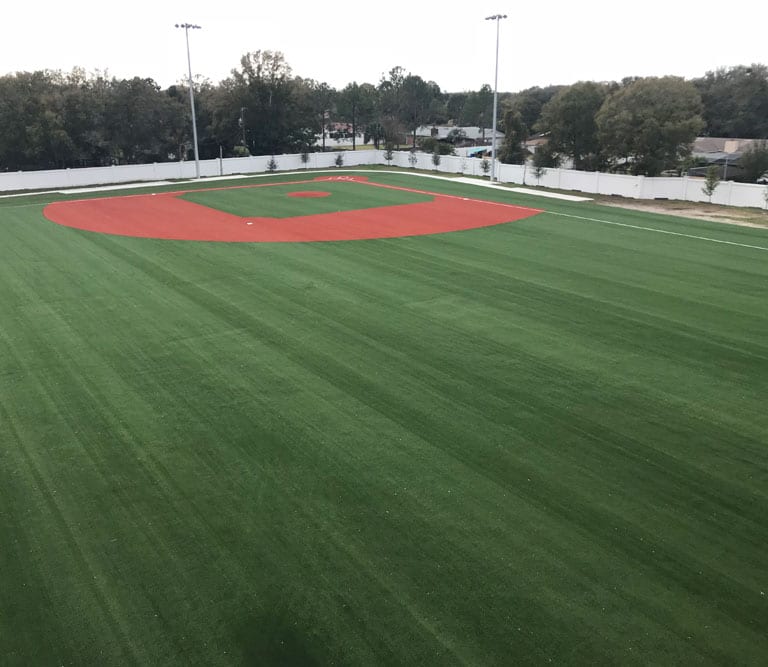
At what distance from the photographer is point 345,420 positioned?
32.6ft

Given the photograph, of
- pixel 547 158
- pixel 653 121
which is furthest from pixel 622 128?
pixel 547 158

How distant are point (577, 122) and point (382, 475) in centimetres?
3663

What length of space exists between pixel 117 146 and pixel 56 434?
145 ft

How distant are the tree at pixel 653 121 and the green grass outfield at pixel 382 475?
20.7 m

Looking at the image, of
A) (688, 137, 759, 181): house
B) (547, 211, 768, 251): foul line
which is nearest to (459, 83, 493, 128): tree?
(688, 137, 759, 181): house

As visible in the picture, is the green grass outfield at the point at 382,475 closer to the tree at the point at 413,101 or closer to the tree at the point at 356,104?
the tree at the point at 356,104

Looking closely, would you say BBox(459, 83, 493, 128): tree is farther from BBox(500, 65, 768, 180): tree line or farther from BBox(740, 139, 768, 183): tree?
BBox(740, 139, 768, 183): tree

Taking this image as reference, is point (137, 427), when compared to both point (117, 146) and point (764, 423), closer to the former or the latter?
point (764, 423)

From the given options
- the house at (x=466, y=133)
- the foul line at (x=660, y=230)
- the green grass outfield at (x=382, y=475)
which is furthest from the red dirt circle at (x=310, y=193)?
the house at (x=466, y=133)

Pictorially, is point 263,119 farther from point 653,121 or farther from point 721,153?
point 721,153

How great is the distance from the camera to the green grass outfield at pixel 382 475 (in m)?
6.07

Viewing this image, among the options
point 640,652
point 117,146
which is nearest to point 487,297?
point 640,652

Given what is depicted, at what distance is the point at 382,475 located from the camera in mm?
A: 8492

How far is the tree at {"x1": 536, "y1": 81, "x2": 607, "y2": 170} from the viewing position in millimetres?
39781
